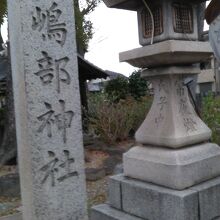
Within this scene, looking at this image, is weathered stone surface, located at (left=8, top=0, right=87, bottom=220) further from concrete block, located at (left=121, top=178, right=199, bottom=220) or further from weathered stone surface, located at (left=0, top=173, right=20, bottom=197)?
weathered stone surface, located at (left=0, top=173, right=20, bottom=197)

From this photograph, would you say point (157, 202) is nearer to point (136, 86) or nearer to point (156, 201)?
point (156, 201)

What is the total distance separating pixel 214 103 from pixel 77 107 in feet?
10.6

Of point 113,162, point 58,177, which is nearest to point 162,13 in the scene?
point 58,177

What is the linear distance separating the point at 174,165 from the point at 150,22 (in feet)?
5.00

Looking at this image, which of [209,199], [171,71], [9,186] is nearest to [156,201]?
[209,199]

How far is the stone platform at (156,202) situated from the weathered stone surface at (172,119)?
18.7 inches

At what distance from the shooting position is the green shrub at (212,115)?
6254 mm

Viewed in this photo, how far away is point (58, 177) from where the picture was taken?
149 inches

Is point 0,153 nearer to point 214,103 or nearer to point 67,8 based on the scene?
point 214,103

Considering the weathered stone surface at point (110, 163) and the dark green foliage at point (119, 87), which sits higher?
the dark green foliage at point (119, 87)

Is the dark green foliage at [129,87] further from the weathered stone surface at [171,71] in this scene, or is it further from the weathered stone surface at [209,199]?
the weathered stone surface at [209,199]

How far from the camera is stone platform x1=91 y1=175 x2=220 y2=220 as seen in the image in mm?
3705

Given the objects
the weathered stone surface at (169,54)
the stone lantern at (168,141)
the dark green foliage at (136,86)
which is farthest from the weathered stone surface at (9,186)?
the dark green foliage at (136,86)

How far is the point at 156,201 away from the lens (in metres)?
3.89
